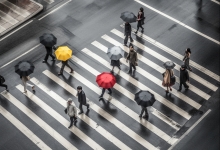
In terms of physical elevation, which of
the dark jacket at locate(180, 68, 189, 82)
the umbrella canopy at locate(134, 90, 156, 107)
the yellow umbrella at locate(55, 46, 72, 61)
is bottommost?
the yellow umbrella at locate(55, 46, 72, 61)

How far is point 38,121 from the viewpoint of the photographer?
23859mm

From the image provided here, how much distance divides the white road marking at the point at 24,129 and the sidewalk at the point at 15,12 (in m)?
7.55

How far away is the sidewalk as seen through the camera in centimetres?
3028

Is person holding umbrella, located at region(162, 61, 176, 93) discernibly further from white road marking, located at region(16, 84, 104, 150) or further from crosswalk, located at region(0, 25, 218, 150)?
white road marking, located at region(16, 84, 104, 150)

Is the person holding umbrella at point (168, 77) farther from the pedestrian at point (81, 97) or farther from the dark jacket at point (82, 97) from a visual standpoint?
the dark jacket at point (82, 97)

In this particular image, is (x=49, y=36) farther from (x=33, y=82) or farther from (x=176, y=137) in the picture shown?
(x=176, y=137)

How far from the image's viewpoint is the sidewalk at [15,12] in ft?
99.3

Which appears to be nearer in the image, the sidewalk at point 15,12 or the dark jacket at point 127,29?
the dark jacket at point 127,29

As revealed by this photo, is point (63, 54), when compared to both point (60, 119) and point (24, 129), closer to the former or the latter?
point (60, 119)

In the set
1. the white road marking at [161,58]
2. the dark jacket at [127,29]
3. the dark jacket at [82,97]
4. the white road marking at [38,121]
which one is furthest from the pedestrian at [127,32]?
the white road marking at [38,121]

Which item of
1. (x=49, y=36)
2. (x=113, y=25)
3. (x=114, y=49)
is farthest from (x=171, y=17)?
(x=49, y=36)

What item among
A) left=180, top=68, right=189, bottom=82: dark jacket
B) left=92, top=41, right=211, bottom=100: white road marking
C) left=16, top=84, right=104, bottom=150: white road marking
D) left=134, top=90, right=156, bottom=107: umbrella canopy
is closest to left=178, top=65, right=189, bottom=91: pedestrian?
left=180, top=68, right=189, bottom=82: dark jacket

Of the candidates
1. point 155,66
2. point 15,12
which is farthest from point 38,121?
point 15,12

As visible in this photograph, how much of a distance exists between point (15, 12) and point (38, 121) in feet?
36.6
